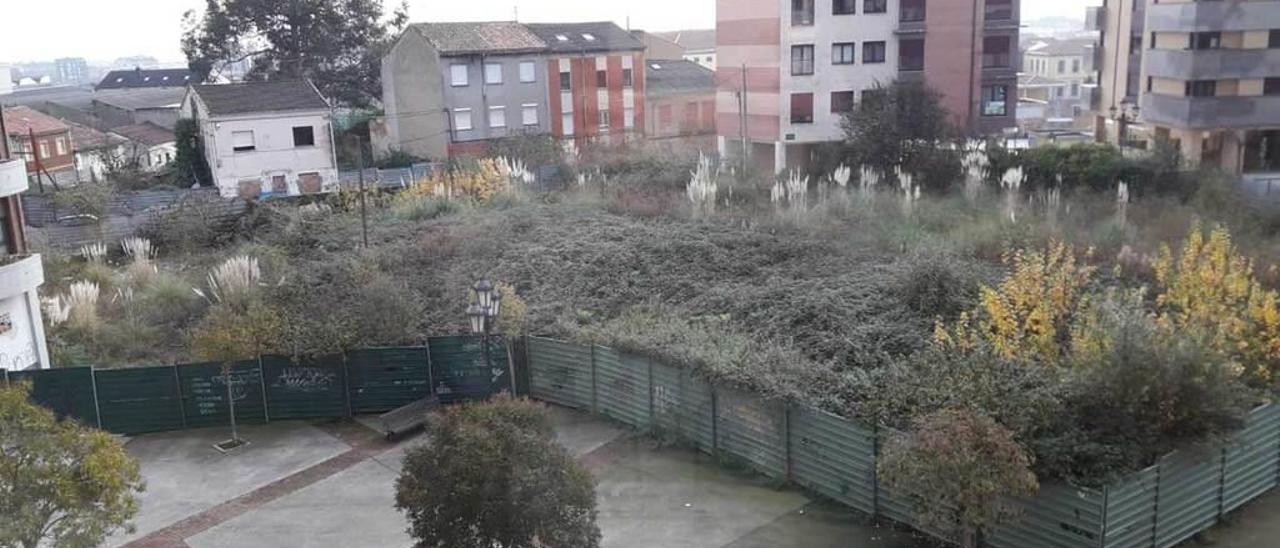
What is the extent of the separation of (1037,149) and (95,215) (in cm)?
3124

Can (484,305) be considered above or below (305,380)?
above

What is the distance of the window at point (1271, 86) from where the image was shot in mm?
38688

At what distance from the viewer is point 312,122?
42.9m

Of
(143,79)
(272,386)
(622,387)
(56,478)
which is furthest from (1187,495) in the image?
(143,79)

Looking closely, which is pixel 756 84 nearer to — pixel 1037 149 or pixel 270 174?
pixel 1037 149

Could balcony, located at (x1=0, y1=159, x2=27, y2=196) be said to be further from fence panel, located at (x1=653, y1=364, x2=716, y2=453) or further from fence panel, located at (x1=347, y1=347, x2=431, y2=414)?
fence panel, located at (x1=653, y1=364, x2=716, y2=453)

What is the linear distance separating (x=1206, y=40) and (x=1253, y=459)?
3199 cm

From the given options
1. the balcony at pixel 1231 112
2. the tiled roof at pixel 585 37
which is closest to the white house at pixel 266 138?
the tiled roof at pixel 585 37

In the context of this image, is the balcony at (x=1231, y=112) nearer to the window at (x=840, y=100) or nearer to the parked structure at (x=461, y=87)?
the window at (x=840, y=100)

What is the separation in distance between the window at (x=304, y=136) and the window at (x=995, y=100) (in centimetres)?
2888

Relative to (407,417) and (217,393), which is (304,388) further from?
(407,417)

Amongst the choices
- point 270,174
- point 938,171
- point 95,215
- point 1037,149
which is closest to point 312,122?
point 270,174

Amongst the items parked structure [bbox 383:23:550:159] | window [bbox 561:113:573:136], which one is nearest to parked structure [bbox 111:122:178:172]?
parked structure [bbox 383:23:550:159]

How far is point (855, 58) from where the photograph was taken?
42.8 m
